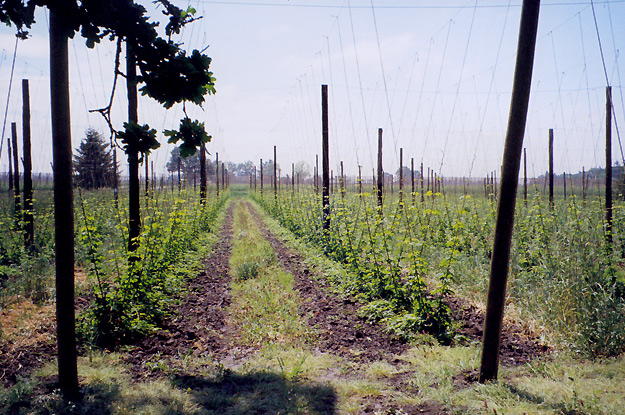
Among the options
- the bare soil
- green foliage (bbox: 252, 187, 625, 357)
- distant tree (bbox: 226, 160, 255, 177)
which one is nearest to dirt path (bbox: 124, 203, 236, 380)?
the bare soil

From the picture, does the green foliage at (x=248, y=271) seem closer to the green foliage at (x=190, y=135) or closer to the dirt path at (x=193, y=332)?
the dirt path at (x=193, y=332)

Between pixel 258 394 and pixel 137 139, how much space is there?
2.77 meters

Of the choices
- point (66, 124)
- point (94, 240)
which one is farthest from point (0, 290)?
point (66, 124)

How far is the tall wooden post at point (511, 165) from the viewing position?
148 inches

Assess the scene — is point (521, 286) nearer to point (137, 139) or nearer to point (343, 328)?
point (343, 328)

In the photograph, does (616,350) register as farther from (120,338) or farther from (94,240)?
(94,240)

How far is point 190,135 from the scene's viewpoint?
4.22m

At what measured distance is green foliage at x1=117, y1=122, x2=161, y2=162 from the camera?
160 inches

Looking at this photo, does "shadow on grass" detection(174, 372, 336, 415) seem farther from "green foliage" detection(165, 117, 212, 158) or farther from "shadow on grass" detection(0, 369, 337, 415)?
"green foliage" detection(165, 117, 212, 158)

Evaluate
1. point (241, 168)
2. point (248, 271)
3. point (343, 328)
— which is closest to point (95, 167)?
point (248, 271)

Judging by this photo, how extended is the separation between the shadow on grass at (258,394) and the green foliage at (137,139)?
238cm

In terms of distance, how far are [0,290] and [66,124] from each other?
4.98 metres

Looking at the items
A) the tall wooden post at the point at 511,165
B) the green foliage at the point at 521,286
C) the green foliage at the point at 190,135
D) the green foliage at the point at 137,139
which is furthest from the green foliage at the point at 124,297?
the tall wooden post at the point at 511,165

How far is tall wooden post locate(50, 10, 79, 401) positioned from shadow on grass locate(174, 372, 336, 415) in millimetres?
1064
